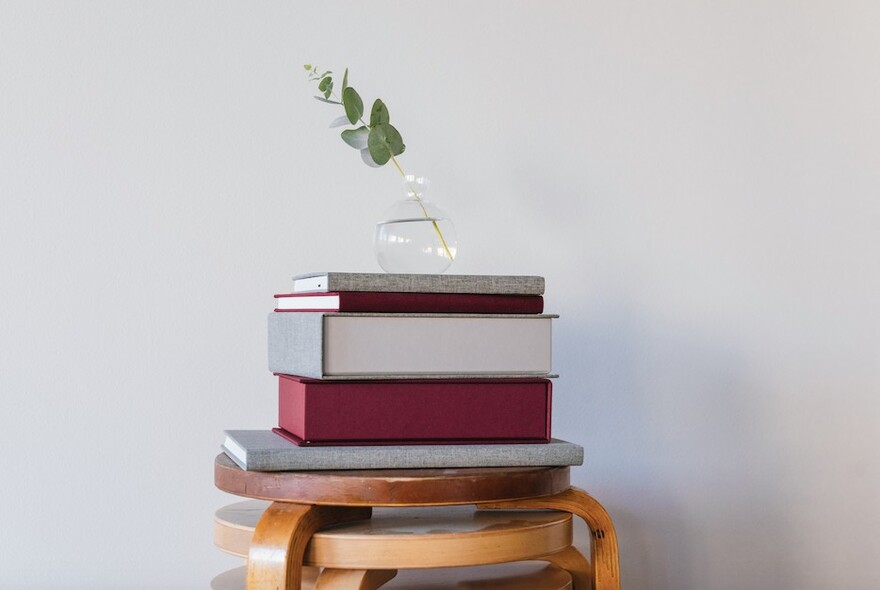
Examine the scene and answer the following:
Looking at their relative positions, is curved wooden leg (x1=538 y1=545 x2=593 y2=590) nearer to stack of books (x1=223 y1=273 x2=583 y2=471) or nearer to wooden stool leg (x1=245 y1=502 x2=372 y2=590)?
stack of books (x1=223 y1=273 x2=583 y2=471)

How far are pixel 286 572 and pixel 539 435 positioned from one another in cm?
31

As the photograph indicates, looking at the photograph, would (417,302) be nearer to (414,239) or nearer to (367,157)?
(414,239)

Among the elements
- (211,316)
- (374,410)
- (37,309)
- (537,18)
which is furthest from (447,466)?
(537,18)

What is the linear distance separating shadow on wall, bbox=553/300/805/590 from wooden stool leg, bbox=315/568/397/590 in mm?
605

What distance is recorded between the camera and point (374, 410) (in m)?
0.99

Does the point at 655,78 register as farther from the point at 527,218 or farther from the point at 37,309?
the point at 37,309

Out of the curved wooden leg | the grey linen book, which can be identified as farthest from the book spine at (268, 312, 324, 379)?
the curved wooden leg

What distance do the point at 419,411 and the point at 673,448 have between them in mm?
635

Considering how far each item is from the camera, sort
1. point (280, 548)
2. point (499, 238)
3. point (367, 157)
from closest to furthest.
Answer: point (280, 548)
point (367, 157)
point (499, 238)

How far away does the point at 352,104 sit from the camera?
1.24 metres

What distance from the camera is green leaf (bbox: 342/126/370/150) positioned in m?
1.26

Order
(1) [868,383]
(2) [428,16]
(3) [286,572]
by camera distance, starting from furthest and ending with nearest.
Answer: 1. (1) [868,383]
2. (2) [428,16]
3. (3) [286,572]

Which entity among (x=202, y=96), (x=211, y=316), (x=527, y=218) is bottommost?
(x=211, y=316)

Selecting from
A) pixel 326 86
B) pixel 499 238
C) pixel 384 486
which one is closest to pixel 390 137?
pixel 326 86
